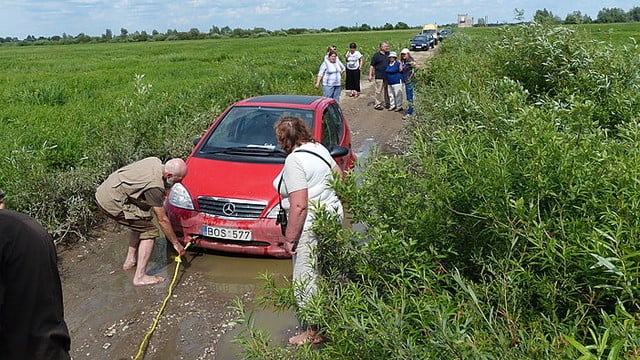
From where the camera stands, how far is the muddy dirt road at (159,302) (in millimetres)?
4555

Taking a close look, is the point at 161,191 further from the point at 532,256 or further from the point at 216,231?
the point at 532,256

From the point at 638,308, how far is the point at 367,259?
1.40 metres

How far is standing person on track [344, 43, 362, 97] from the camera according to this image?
57.7 ft

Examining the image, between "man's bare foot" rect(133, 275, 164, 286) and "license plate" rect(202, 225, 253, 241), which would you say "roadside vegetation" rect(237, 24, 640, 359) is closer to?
"license plate" rect(202, 225, 253, 241)

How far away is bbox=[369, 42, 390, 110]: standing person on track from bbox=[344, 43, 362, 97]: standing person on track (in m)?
0.70

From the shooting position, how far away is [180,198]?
20.4 feet

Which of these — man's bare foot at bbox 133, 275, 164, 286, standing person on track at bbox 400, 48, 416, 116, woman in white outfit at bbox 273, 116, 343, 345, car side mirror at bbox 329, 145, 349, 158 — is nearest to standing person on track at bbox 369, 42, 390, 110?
standing person on track at bbox 400, 48, 416, 116

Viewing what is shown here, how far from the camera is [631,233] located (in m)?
2.23

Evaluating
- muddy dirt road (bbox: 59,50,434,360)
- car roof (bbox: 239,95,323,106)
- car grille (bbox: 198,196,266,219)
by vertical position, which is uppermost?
car roof (bbox: 239,95,323,106)

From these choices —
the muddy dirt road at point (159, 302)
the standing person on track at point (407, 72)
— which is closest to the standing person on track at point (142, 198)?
the muddy dirt road at point (159, 302)

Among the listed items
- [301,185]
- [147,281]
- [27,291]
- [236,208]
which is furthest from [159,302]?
[27,291]

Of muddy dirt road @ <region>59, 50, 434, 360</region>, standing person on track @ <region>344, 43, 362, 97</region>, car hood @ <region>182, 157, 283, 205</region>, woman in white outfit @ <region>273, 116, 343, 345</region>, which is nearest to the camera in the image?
woman in white outfit @ <region>273, 116, 343, 345</region>

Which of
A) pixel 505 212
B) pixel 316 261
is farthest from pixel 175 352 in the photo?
pixel 505 212

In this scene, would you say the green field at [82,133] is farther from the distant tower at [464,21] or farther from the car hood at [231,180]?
the distant tower at [464,21]
